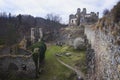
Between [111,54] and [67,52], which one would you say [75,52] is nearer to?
[67,52]

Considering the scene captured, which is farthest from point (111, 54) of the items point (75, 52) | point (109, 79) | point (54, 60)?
point (75, 52)

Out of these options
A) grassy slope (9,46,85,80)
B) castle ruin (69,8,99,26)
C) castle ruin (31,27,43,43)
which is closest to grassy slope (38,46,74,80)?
grassy slope (9,46,85,80)

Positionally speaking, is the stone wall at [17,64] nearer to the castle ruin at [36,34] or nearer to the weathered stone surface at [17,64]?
the weathered stone surface at [17,64]

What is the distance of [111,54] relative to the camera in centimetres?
1378

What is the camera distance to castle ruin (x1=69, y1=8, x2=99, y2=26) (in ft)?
263

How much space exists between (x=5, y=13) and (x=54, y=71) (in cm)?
8670

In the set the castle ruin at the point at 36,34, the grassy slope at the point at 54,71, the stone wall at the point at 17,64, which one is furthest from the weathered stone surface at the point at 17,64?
the castle ruin at the point at 36,34

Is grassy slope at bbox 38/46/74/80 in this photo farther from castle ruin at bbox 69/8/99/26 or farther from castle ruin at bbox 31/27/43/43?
castle ruin at bbox 69/8/99/26

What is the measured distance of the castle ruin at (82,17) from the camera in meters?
80.3

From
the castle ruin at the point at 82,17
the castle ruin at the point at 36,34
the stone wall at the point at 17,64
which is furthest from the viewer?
the castle ruin at the point at 82,17

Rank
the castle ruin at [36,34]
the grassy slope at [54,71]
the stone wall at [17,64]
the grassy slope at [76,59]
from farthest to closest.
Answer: the castle ruin at [36,34] < the grassy slope at [76,59] < the grassy slope at [54,71] < the stone wall at [17,64]

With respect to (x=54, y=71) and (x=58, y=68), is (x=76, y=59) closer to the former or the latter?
(x=58, y=68)

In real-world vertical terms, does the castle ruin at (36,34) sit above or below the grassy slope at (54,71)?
above

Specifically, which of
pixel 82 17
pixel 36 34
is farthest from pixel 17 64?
pixel 82 17
